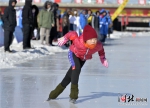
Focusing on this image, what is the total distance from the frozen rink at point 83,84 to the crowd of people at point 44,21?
179cm

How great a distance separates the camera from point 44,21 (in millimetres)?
22000

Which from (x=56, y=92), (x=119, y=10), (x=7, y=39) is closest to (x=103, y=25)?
(x=7, y=39)

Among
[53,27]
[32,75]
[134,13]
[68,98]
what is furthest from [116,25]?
[68,98]

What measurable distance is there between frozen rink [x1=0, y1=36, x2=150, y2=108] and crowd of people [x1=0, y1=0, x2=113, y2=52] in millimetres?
1786

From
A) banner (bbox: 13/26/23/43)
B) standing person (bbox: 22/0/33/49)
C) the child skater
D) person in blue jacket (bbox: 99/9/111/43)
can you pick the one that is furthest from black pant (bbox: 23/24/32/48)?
the child skater

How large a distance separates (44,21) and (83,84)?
35.7 feet

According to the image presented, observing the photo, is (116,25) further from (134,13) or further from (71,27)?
(71,27)

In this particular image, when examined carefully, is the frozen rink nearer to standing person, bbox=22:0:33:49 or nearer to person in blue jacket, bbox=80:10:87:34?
standing person, bbox=22:0:33:49

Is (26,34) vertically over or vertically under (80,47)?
under

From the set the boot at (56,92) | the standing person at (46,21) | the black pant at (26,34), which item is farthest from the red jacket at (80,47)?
the standing person at (46,21)

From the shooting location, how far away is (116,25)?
52156 millimetres

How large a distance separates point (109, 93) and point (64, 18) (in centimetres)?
1585

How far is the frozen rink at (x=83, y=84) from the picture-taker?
28.9 ft

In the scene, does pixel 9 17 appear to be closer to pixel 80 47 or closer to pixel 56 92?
pixel 56 92
